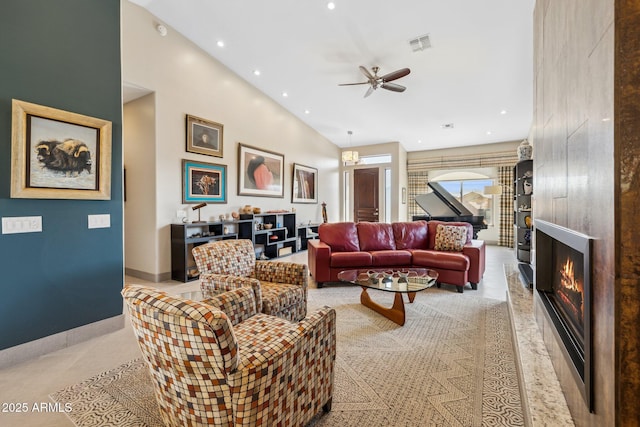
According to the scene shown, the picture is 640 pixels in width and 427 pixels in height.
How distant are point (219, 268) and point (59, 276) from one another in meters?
1.24

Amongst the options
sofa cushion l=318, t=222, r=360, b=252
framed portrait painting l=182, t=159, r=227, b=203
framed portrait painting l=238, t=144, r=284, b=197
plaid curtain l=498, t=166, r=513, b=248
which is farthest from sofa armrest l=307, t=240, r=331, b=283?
plaid curtain l=498, t=166, r=513, b=248

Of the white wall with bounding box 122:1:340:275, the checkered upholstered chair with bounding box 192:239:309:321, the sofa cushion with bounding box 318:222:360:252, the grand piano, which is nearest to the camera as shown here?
the checkered upholstered chair with bounding box 192:239:309:321

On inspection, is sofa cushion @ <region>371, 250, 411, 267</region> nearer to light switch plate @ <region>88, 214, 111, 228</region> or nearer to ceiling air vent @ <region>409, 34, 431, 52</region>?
ceiling air vent @ <region>409, 34, 431, 52</region>

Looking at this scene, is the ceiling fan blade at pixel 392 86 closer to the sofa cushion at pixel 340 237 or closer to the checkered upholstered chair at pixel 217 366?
the sofa cushion at pixel 340 237

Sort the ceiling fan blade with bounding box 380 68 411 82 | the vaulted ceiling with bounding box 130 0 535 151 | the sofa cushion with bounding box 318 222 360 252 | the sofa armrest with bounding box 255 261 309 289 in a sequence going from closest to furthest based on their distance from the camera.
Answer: the sofa armrest with bounding box 255 261 309 289
the vaulted ceiling with bounding box 130 0 535 151
the ceiling fan blade with bounding box 380 68 411 82
the sofa cushion with bounding box 318 222 360 252

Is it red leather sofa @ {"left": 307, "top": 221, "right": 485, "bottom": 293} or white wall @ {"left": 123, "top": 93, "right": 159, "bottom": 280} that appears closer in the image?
red leather sofa @ {"left": 307, "top": 221, "right": 485, "bottom": 293}

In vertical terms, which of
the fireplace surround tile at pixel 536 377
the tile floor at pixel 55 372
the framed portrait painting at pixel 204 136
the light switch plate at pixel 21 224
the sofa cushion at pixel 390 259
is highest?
the framed portrait painting at pixel 204 136

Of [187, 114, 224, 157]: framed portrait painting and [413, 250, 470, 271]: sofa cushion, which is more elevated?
[187, 114, 224, 157]: framed portrait painting

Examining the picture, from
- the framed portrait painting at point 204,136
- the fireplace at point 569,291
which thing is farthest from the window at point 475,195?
the fireplace at point 569,291

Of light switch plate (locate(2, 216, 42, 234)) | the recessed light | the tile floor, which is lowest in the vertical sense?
the tile floor

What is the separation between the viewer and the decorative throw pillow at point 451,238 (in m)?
4.17

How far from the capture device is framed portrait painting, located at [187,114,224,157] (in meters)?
4.67

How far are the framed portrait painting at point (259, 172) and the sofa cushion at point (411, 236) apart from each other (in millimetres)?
2960

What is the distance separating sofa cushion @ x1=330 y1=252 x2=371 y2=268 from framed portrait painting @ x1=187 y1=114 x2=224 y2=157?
2.87 metres
